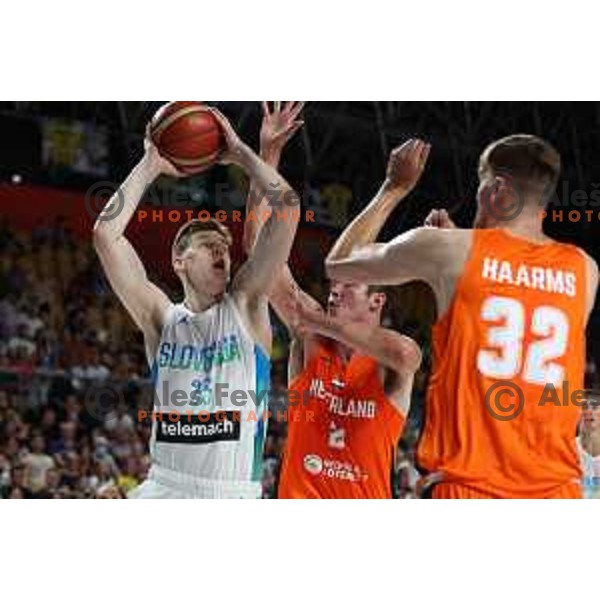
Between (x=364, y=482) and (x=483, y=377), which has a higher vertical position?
(x=483, y=377)

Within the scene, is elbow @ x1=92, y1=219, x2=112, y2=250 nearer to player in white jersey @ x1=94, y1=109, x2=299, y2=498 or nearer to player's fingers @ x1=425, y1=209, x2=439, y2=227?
player in white jersey @ x1=94, y1=109, x2=299, y2=498

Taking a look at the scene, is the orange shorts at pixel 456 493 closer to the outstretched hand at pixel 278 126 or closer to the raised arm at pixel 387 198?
the raised arm at pixel 387 198

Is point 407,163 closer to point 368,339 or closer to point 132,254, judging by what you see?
point 368,339

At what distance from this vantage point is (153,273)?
754 centimetres

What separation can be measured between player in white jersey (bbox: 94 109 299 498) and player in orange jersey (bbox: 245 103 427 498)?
0.60 feet

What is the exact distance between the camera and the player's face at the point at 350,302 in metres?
7.56

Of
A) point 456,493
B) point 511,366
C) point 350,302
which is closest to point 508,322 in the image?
point 511,366

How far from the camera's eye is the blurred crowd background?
24.9 ft

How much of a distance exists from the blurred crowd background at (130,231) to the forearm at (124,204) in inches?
5.1

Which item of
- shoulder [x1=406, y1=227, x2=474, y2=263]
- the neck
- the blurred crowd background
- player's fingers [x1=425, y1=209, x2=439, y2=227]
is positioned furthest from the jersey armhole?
the neck
